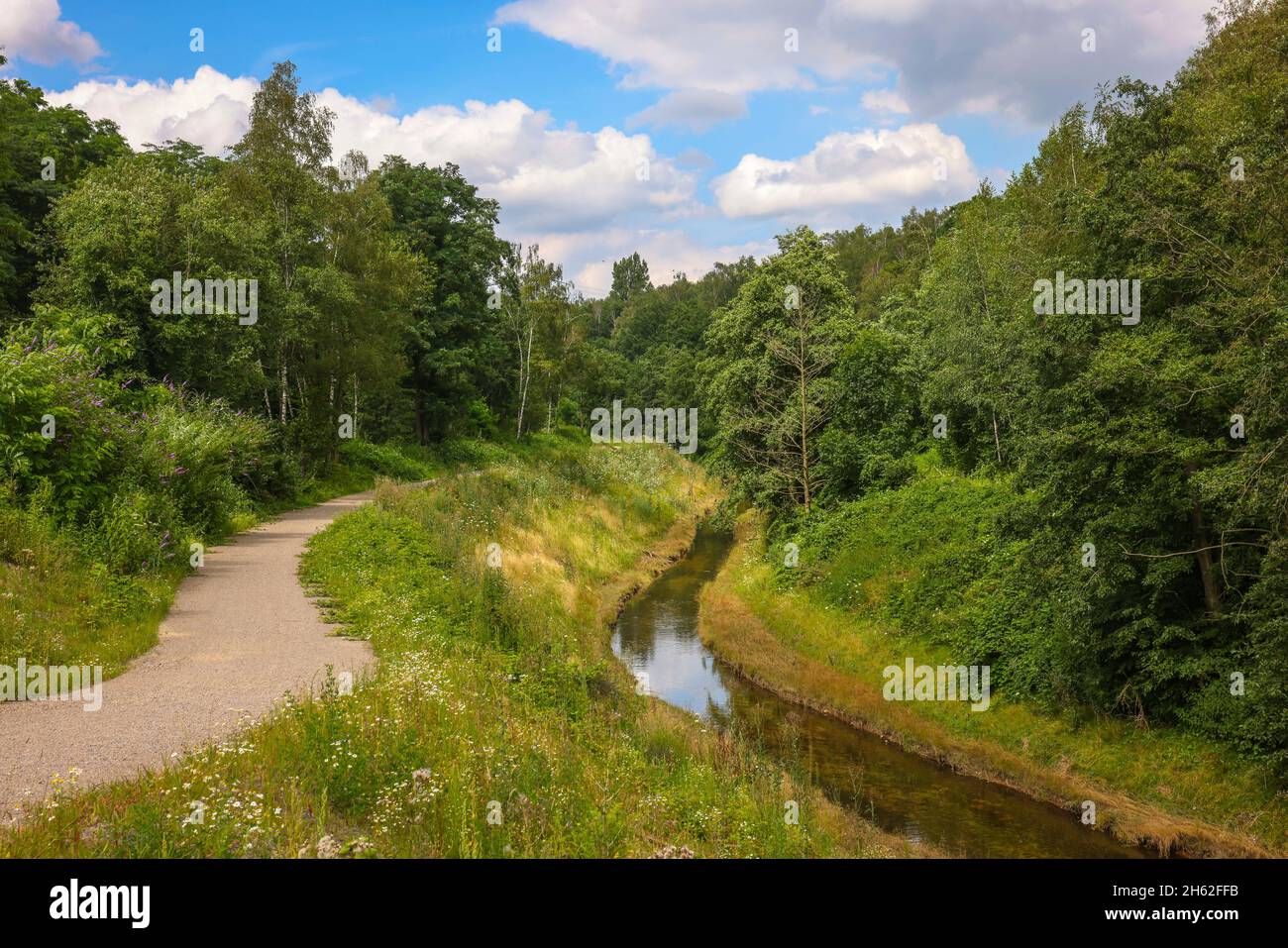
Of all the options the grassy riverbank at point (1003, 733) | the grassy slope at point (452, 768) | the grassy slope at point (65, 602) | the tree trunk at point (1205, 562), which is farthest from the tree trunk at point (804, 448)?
the grassy slope at point (65, 602)

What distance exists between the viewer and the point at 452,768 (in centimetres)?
838

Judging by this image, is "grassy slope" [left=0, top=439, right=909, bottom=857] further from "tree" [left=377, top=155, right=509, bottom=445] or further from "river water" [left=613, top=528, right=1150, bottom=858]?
"tree" [left=377, top=155, right=509, bottom=445]

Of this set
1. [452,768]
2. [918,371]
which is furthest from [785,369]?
[452,768]

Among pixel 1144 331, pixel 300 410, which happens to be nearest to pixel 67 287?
pixel 300 410

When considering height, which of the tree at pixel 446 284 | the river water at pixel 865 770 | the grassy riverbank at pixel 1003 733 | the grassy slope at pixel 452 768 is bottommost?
the river water at pixel 865 770

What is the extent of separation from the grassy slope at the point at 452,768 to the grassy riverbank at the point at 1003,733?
5.49m

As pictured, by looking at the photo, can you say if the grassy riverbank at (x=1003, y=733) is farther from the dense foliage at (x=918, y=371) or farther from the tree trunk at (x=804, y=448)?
the tree trunk at (x=804, y=448)

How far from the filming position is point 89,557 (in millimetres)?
14414

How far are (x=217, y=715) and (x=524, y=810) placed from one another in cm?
410

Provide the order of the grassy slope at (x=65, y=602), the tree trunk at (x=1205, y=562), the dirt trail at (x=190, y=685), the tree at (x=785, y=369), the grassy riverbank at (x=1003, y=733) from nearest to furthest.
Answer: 1. the dirt trail at (x=190, y=685)
2. the grassy slope at (x=65, y=602)
3. the grassy riverbank at (x=1003, y=733)
4. the tree trunk at (x=1205, y=562)
5. the tree at (x=785, y=369)

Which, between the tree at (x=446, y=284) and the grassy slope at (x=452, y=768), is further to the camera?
the tree at (x=446, y=284)

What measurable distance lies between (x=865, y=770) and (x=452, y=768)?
1345cm

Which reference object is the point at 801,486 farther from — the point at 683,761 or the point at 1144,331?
the point at 683,761

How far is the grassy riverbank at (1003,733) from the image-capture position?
1502 cm
